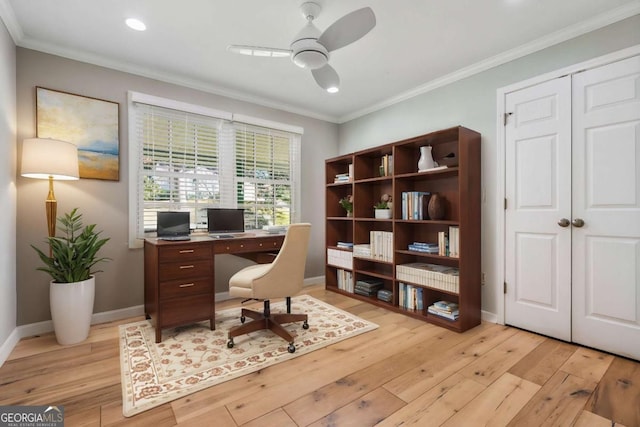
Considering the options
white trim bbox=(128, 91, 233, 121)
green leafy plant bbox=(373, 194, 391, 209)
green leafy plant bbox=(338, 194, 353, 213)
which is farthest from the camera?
green leafy plant bbox=(338, 194, 353, 213)

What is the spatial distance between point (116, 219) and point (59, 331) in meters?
1.03

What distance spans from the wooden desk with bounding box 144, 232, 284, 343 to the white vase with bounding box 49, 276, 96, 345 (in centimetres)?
47

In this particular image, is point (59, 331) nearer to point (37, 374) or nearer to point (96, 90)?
point (37, 374)

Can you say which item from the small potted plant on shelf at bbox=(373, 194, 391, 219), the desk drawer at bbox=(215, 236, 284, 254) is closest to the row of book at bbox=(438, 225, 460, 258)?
the small potted plant on shelf at bbox=(373, 194, 391, 219)

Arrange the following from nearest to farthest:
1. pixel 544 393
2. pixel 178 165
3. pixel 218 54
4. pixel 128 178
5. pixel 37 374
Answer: pixel 544 393 → pixel 37 374 → pixel 218 54 → pixel 128 178 → pixel 178 165

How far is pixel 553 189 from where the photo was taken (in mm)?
2369

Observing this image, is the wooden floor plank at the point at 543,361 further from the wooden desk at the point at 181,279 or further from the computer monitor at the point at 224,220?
the computer monitor at the point at 224,220

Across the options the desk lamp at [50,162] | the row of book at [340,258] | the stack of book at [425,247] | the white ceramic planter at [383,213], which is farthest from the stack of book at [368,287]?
the desk lamp at [50,162]

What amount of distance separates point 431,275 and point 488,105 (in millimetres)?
1720

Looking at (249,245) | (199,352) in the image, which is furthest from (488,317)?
(199,352)

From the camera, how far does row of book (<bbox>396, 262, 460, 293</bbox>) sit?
2640 mm

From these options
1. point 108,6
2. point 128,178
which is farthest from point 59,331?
point 108,6

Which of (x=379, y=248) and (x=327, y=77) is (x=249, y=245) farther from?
(x=327, y=77)

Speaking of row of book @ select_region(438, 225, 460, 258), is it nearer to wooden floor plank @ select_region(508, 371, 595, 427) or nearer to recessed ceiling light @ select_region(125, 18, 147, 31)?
wooden floor plank @ select_region(508, 371, 595, 427)
